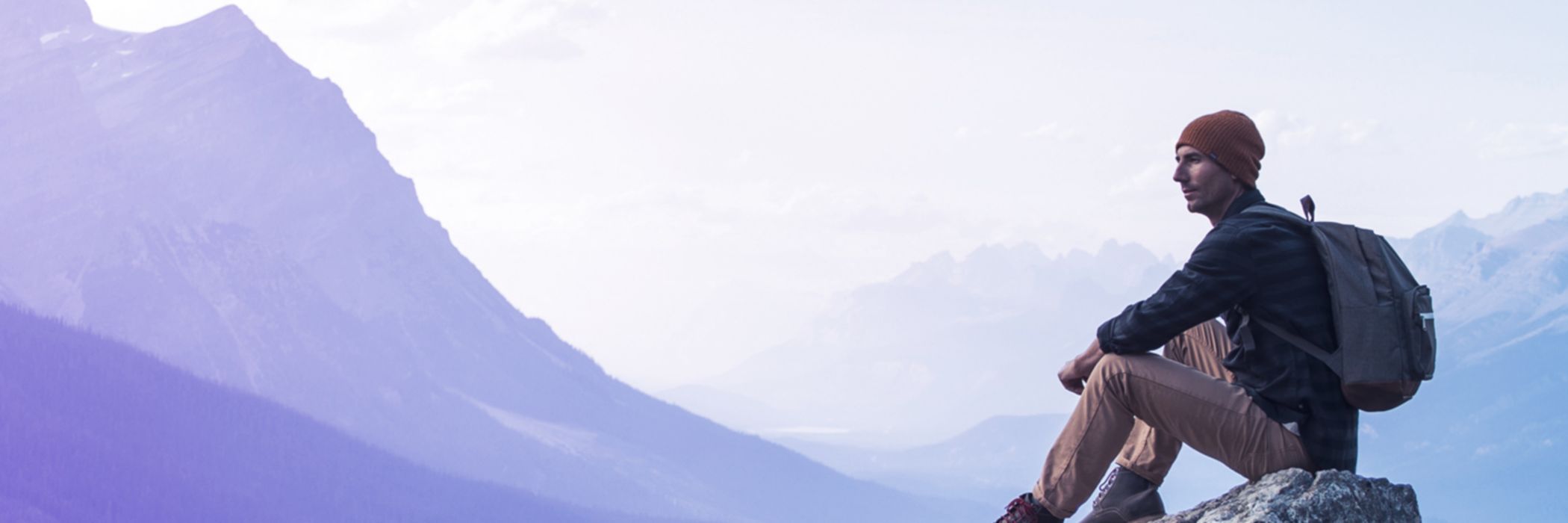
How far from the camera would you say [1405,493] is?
770 cm

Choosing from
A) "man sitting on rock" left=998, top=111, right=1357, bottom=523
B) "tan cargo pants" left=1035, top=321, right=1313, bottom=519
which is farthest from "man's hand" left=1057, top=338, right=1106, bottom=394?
"tan cargo pants" left=1035, top=321, right=1313, bottom=519

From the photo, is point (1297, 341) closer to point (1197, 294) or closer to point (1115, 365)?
point (1197, 294)

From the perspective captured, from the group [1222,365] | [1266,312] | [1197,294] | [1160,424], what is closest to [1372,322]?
[1266,312]

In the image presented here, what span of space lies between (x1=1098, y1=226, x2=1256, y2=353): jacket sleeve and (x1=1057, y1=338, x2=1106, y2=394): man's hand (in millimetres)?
344

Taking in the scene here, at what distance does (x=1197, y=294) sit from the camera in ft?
21.7

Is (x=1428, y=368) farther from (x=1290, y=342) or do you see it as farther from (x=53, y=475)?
(x=53, y=475)

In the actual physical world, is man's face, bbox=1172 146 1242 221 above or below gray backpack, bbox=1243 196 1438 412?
above

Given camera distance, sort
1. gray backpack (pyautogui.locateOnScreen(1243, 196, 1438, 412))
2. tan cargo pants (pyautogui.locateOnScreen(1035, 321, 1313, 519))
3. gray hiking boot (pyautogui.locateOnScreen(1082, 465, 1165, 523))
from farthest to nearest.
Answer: gray hiking boot (pyautogui.locateOnScreen(1082, 465, 1165, 523)) → tan cargo pants (pyautogui.locateOnScreen(1035, 321, 1313, 519)) → gray backpack (pyautogui.locateOnScreen(1243, 196, 1438, 412))

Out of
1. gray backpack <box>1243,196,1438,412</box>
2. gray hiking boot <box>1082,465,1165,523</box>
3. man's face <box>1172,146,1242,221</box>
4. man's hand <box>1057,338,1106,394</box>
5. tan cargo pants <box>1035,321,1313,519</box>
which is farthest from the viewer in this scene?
gray hiking boot <box>1082,465,1165,523</box>

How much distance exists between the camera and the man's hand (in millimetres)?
7289

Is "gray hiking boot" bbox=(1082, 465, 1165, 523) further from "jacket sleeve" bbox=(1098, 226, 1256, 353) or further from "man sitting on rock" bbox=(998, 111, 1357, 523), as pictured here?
"jacket sleeve" bbox=(1098, 226, 1256, 353)

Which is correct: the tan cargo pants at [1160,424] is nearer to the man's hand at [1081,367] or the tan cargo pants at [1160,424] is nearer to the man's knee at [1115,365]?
the man's knee at [1115,365]

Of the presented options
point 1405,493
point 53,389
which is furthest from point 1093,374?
point 53,389

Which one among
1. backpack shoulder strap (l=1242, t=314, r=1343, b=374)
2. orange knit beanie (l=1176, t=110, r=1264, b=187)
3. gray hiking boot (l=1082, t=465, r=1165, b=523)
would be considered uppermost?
orange knit beanie (l=1176, t=110, r=1264, b=187)
